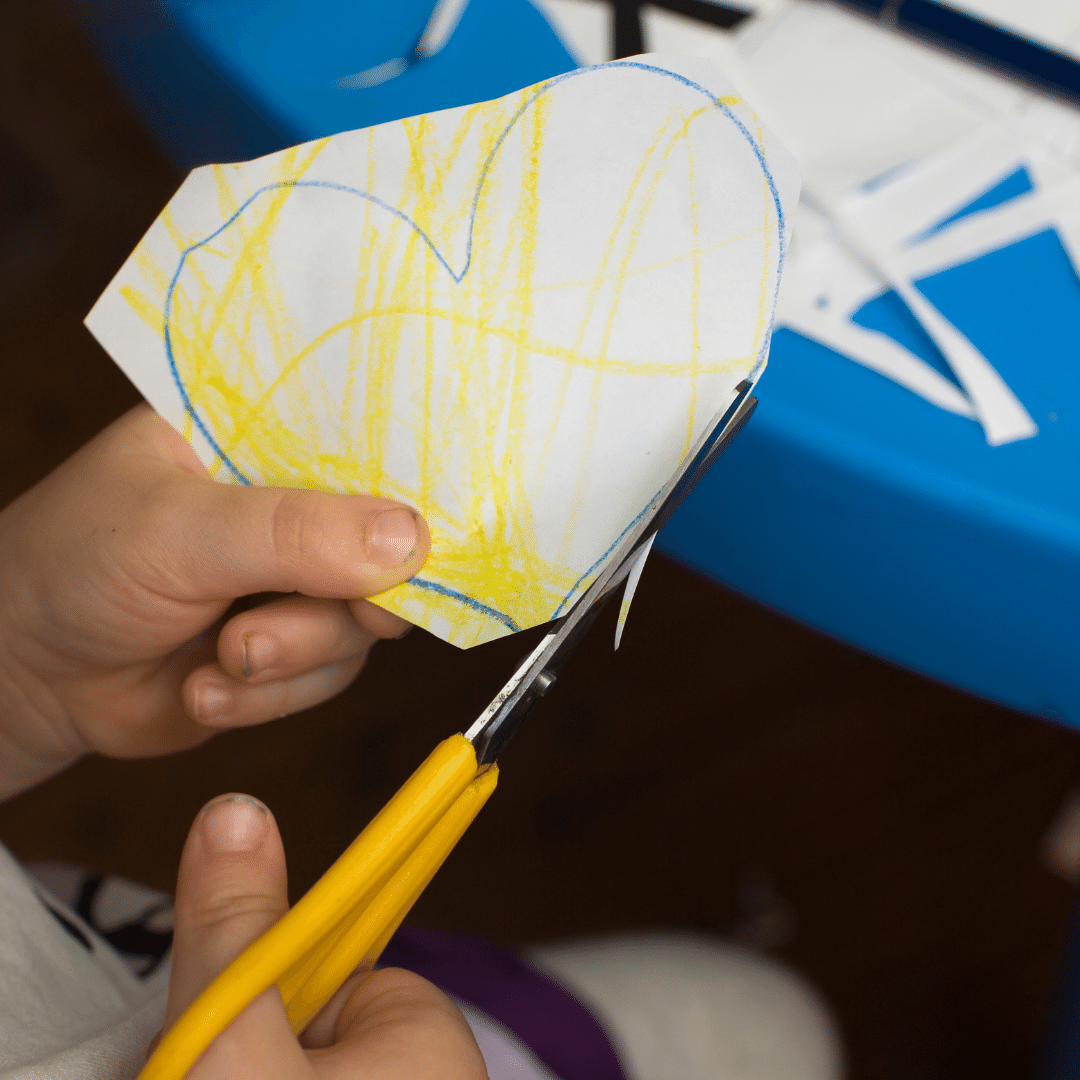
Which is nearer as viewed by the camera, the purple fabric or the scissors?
the scissors

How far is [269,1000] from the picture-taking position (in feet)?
0.87

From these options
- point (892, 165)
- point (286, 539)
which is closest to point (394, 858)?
point (286, 539)

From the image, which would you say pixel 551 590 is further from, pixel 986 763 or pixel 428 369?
pixel 986 763

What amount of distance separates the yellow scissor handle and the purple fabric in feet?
0.42

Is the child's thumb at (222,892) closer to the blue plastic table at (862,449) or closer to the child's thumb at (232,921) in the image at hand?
the child's thumb at (232,921)

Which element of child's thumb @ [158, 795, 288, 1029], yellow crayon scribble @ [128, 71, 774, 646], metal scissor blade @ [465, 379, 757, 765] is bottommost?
child's thumb @ [158, 795, 288, 1029]

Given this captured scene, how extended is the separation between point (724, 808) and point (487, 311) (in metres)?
0.62

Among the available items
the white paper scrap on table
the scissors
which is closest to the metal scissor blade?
the scissors

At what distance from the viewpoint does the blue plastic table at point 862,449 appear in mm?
363

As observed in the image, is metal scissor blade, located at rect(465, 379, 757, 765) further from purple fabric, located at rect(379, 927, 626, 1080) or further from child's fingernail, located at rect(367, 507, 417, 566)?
purple fabric, located at rect(379, 927, 626, 1080)

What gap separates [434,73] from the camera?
45 centimetres

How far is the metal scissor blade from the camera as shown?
1.01 ft

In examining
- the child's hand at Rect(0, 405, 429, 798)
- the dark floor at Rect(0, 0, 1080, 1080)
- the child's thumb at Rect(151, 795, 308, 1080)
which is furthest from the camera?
the dark floor at Rect(0, 0, 1080, 1080)

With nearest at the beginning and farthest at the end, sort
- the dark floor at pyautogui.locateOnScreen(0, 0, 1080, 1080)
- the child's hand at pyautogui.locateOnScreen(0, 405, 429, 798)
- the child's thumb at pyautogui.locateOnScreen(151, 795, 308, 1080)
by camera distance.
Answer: the child's thumb at pyautogui.locateOnScreen(151, 795, 308, 1080) → the child's hand at pyautogui.locateOnScreen(0, 405, 429, 798) → the dark floor at pyautogui.locateOnScreen(0, 0, 1080, 1080)
